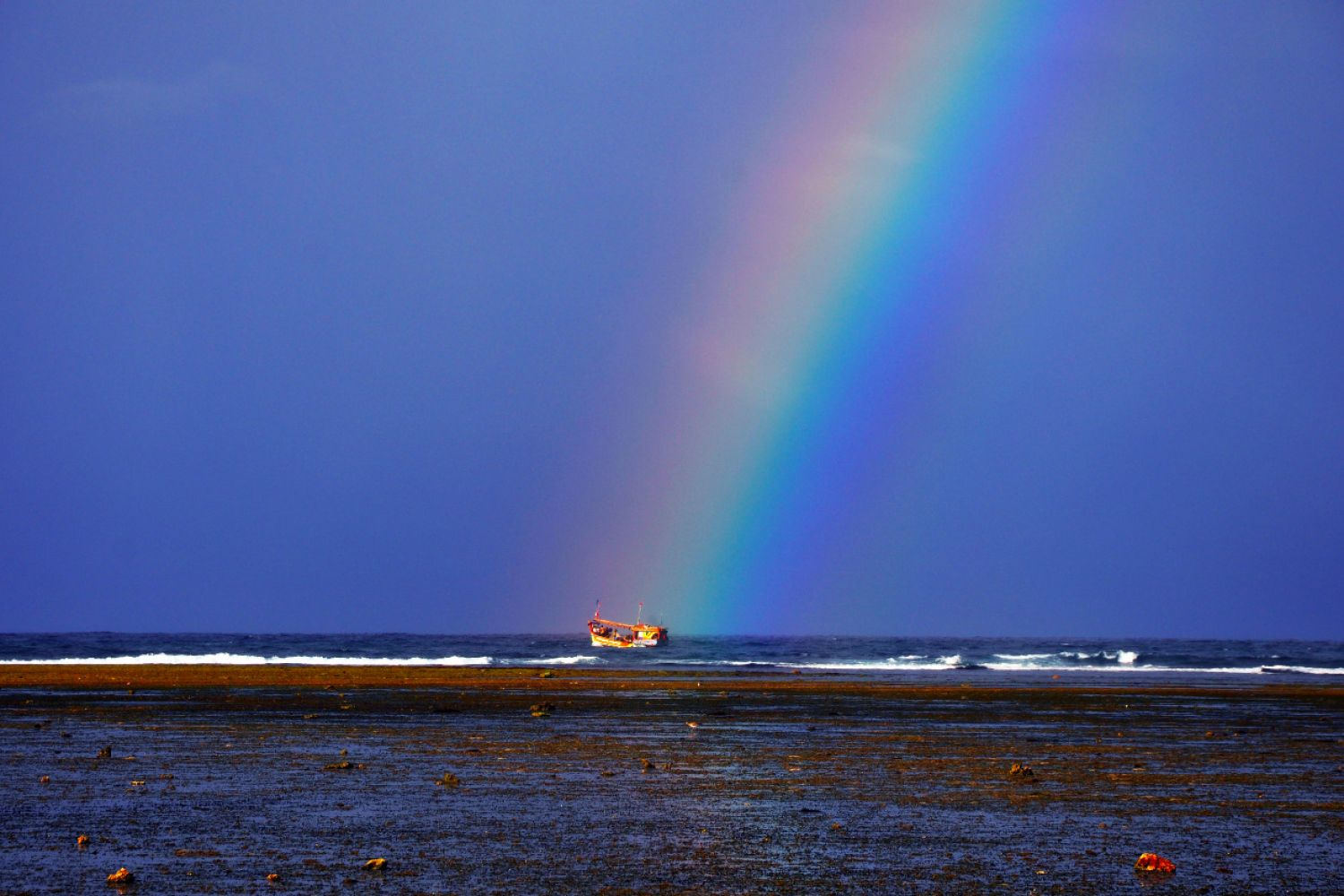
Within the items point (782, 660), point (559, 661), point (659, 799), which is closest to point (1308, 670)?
point (782, 660)

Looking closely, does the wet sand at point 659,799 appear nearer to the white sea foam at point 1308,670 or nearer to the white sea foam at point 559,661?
the white sea foam at point 559,661

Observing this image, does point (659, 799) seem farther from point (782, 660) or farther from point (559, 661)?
point (782, 660)

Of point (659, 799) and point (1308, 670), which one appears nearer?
point (659, 799)

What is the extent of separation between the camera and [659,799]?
64.8 feet

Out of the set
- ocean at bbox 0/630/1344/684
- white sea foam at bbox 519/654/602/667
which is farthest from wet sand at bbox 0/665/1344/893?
white sea foam at bbox 519/654/602/667

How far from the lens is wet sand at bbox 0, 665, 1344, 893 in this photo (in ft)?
45.9

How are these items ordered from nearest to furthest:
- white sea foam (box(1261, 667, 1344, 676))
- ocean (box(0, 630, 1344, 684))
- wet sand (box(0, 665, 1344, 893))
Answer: wet sand (box(0, 665, 1344, 893)), ocean (box(0, 630, 1344, 684)), white sea foam (box(1261, 667, 1344, 676))

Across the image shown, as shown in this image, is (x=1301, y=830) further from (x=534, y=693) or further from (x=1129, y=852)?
(x=534, y=693)

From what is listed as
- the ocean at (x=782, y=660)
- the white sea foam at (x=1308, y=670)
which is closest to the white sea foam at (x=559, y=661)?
the ocean at (x=782, y=660)

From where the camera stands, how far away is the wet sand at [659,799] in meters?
14.0

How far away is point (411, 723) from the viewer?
34.4 m

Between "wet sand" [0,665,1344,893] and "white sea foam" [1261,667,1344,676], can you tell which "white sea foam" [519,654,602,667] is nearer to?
"wet sand" [0,665,1344,893]

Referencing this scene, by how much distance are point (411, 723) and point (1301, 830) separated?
2313cm

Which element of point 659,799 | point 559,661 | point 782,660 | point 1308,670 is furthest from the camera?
point 782,660
